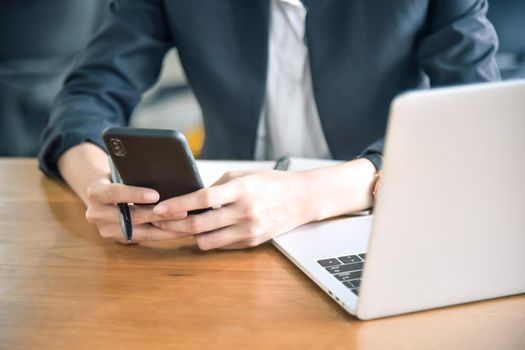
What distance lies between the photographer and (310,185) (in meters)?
0.97

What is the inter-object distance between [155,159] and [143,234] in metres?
0.12

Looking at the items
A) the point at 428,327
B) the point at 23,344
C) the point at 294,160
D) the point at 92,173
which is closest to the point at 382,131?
the point at 294,160

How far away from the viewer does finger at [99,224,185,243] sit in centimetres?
93

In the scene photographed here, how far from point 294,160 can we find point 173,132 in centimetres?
43

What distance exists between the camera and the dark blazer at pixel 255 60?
121 cm

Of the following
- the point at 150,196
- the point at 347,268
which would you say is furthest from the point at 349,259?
the point at 150,196

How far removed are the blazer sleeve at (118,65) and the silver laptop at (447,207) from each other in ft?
2.23

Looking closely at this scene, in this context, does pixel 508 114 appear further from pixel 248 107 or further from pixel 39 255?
pixel 248 107

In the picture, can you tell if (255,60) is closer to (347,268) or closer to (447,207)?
(347,268)

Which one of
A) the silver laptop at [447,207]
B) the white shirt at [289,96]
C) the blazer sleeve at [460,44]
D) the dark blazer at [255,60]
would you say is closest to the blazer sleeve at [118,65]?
the dark blazer at [255,60]

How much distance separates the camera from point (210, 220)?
892 mm

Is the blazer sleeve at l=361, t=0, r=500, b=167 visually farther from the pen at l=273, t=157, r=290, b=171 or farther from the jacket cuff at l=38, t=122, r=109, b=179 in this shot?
the jacket cuff at l=38, t=122, r=109, b=179

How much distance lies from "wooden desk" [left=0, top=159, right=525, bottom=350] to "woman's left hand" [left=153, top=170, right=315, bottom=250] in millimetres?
25

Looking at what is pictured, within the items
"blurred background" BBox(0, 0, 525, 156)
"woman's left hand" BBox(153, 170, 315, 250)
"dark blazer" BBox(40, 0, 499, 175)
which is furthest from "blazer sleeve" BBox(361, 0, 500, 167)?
"blurred background" BBox(0, 0, 525, 156)
